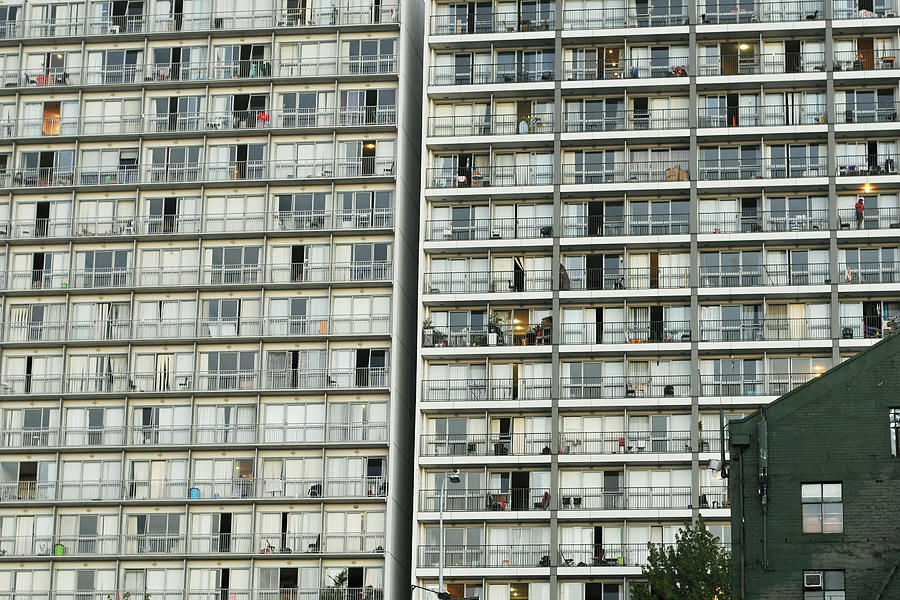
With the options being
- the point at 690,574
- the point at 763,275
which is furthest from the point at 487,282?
the point at 690,574

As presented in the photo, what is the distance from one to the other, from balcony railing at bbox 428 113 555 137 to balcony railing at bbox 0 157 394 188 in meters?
4.39

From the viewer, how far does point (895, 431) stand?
232ft

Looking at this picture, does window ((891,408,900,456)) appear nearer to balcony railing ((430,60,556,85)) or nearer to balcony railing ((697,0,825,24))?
balcony railing ((697,0,825,24))

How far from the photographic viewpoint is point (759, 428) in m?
71.5

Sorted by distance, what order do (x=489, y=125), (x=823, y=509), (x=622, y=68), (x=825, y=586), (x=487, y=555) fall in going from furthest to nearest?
(x=489, y=125) < (x=622, y=68) < (x=487, y=555) < (x=823, y=509) < (x=825, y=586)

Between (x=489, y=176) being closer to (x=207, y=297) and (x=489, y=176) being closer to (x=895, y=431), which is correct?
(x=207, y=297)

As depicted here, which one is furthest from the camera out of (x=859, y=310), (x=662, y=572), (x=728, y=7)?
(x=728, y=7)

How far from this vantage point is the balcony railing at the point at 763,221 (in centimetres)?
11719

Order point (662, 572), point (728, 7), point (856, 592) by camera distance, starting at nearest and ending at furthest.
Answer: point (856, 592) → point (662, 572) → point (728, 7)

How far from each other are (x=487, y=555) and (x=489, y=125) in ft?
97.9

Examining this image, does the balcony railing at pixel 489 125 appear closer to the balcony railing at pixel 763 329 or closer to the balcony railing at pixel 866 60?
the balcony railing at pixel 763 329

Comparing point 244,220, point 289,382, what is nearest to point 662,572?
point 289,382

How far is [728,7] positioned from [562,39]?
11.6 m

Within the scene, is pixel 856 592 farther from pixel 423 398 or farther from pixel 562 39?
pixel 562 39
